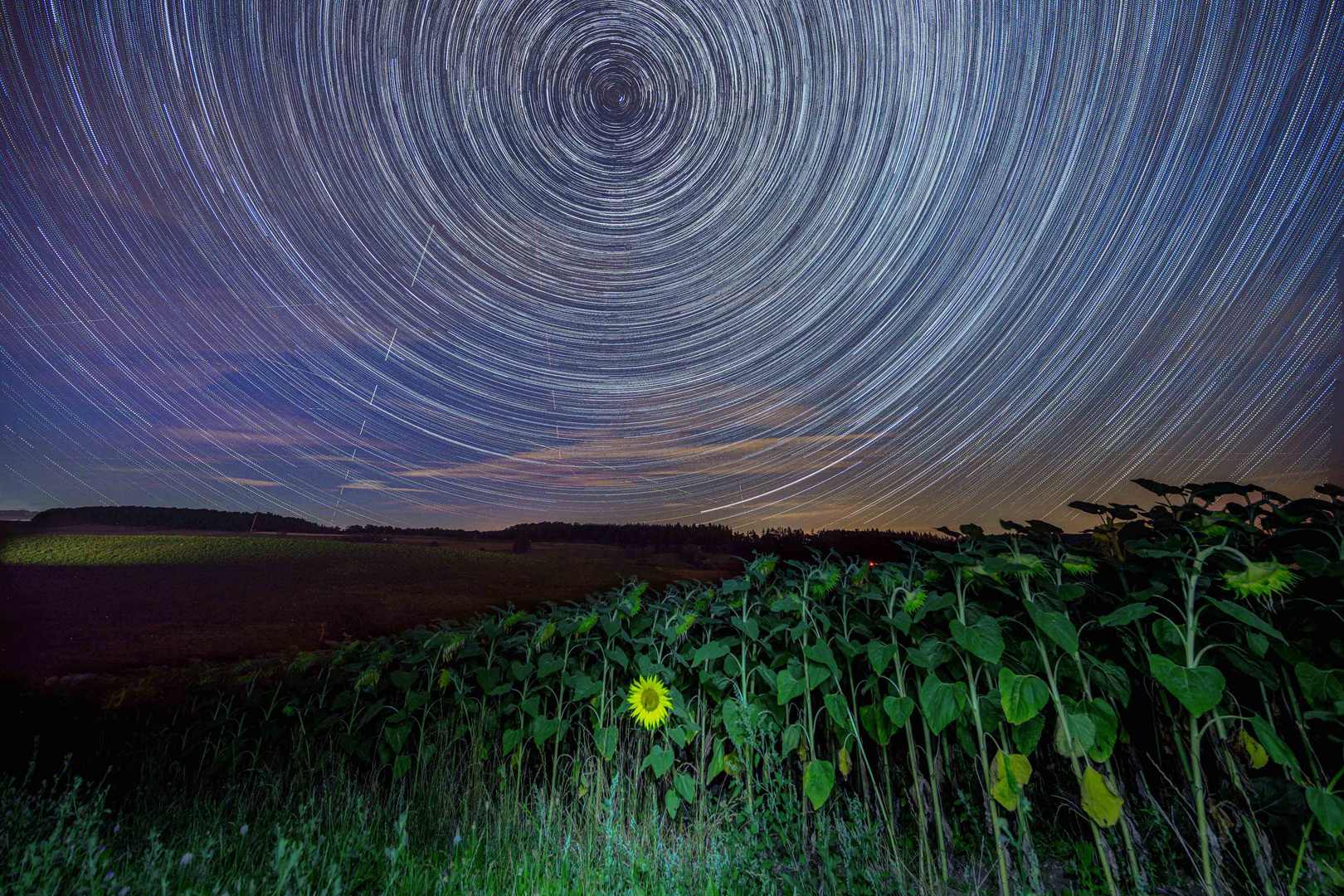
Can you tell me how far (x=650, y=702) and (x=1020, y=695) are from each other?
150 cm

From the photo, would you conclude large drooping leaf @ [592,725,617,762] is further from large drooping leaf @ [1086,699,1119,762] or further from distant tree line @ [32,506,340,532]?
distant tree line @ [32,506,340,532]

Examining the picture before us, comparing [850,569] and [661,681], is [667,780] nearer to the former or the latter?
[661,681]

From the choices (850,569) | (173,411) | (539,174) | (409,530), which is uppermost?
(539,174)

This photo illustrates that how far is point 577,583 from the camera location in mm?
4363

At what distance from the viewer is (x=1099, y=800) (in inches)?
70.7

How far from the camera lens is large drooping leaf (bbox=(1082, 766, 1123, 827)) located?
1772mm

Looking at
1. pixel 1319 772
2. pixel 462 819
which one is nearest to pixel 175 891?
pixel 462 819

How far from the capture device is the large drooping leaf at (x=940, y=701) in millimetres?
1954

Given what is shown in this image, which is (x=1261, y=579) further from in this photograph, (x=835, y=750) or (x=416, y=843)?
(x=416, y=843)

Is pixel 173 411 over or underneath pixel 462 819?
over

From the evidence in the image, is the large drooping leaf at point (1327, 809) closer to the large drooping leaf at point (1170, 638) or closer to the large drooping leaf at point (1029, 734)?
the large drooping leaf at point (1170, 638)

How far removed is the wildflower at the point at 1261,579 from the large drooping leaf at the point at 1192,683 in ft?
1.02

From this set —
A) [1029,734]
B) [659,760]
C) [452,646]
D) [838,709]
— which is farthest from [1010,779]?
[452,646]

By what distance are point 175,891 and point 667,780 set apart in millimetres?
1775
